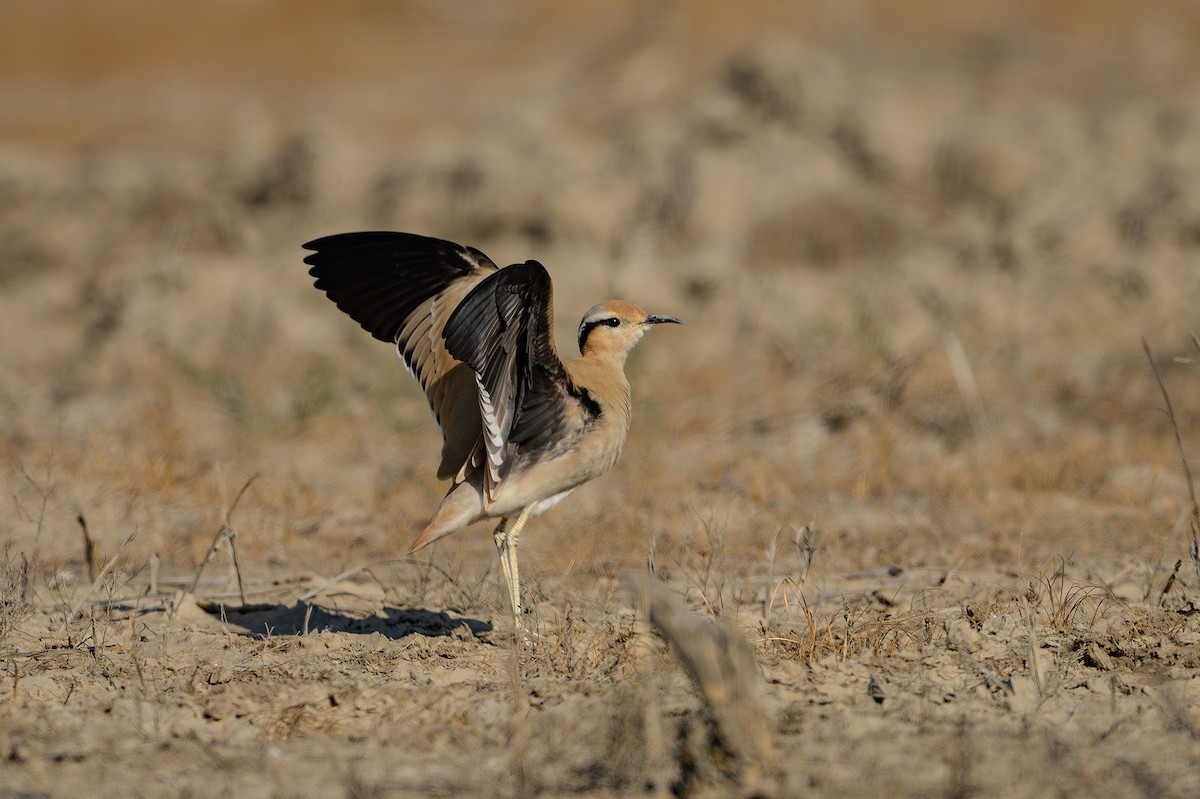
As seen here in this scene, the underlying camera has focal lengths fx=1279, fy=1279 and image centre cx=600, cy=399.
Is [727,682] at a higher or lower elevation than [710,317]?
lower

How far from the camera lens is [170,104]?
2223cm

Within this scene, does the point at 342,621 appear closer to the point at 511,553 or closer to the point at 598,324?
the point at 511,553

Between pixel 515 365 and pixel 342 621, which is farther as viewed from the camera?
pixel 342 621

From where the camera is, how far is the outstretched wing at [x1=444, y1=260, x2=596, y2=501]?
3957mm

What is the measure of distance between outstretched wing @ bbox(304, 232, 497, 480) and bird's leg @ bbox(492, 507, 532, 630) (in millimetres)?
265

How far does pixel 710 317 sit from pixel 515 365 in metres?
5.53

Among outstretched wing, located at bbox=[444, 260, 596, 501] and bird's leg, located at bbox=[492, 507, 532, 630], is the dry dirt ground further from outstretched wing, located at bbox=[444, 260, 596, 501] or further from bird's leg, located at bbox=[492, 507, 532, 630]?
outstretched wing, located at bbox=[444, 260, 596, 501]

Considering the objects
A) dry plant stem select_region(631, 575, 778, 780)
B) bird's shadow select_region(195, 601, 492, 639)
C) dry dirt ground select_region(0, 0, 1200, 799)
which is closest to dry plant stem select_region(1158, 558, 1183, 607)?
dry dirt ground select_region(0, 0, 1200, 799)

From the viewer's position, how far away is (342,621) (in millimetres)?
4605

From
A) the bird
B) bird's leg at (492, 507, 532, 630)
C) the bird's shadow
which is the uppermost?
the bird

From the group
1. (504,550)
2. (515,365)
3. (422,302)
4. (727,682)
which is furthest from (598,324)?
(727,682)

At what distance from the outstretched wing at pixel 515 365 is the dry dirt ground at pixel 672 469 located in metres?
0.60

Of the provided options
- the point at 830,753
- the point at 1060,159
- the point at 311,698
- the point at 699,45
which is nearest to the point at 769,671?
the point at 830,753

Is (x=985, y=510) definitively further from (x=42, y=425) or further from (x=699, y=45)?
(x=699, y=45)
